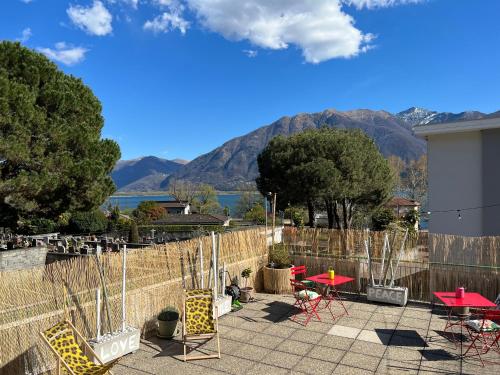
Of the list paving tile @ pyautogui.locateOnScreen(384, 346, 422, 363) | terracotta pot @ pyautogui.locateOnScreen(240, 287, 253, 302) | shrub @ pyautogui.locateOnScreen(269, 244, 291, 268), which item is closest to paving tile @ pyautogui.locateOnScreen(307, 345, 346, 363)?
paving tile @ pyautogui.locateOnScreen(384, 346, 422, 363)

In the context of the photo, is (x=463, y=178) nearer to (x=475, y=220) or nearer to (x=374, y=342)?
(x=475, y=220)

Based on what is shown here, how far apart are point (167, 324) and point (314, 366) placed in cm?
279

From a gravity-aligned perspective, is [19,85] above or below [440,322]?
above

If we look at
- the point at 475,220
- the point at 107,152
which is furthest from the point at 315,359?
the point at 475,220

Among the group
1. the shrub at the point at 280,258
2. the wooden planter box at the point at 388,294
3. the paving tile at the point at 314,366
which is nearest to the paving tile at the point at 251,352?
the paving tile at the point at 314,366

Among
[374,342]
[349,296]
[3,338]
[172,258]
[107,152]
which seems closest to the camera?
[3,338]

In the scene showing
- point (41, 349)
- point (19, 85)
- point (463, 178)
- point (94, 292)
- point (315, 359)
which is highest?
point (19, 85)

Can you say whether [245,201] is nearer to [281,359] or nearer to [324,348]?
[324,348]

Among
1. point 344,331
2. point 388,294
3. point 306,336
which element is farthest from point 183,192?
point 306,336

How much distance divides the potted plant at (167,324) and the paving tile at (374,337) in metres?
3.43

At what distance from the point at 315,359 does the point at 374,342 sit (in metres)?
1.38

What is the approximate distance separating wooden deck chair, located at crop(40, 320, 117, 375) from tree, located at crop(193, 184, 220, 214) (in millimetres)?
59760

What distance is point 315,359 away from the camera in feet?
21.6

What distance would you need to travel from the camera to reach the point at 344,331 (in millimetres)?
7863
